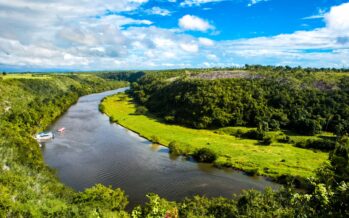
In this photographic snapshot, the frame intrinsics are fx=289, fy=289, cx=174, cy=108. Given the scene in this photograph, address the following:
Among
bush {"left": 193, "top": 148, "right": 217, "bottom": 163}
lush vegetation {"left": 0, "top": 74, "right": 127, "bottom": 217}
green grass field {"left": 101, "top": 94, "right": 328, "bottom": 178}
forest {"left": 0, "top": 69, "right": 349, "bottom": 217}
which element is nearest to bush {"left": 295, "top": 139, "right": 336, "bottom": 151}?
green grass field {"left": 101, "top": 94, "right": 328, "bottom": 178}

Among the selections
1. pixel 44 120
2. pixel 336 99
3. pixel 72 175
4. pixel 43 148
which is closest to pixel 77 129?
pixel 44 120

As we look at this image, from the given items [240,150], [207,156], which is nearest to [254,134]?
[240,150]

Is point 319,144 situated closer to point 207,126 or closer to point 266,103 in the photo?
point 266,103

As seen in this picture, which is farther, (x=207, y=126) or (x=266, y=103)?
(x=266, y=103)

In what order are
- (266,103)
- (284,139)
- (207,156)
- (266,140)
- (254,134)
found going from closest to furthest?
(207,156), (266,140), (284,139), (254,134), (266,103)

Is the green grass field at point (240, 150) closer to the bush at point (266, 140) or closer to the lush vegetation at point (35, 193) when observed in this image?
the bush at point (266, 140)

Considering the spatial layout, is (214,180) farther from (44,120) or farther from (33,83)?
(33,83)
